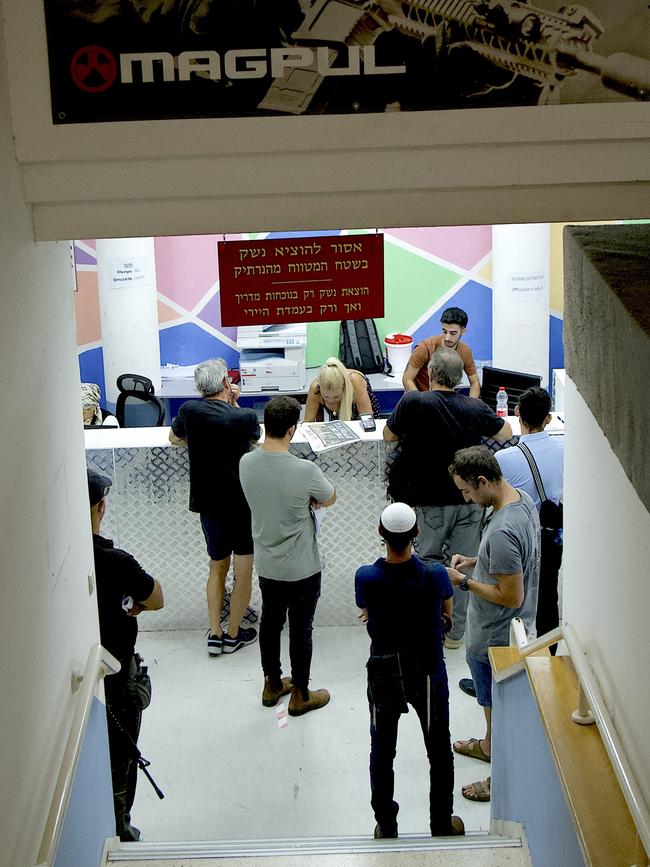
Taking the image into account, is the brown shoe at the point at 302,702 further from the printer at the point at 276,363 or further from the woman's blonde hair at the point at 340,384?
the printer at the point at 276,363

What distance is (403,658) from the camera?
4.42 meters

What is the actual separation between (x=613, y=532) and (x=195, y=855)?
206cm

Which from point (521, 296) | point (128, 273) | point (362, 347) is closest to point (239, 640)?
point (128, 273)

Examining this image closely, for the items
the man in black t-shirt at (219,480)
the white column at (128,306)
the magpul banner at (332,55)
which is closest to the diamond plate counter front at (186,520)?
the man in black t-shirt at (219,480)

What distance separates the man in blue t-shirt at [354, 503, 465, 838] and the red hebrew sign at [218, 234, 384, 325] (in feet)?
3.41

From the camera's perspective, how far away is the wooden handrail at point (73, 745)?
9.14ft

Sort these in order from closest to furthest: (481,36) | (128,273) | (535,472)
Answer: (481,36) → (535,472) → (128,273)

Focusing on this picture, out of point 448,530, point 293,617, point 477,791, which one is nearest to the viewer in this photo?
point 477,791

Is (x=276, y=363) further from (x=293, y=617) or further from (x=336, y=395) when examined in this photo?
(x=293, y=617)

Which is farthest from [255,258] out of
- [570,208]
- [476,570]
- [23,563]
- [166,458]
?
[166,458]

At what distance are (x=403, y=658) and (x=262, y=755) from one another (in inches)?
53.1

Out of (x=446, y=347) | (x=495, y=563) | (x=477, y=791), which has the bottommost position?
(x=477, y=791)

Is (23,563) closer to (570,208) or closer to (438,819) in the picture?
(570,208)

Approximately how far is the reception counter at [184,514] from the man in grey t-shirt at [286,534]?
85cm
